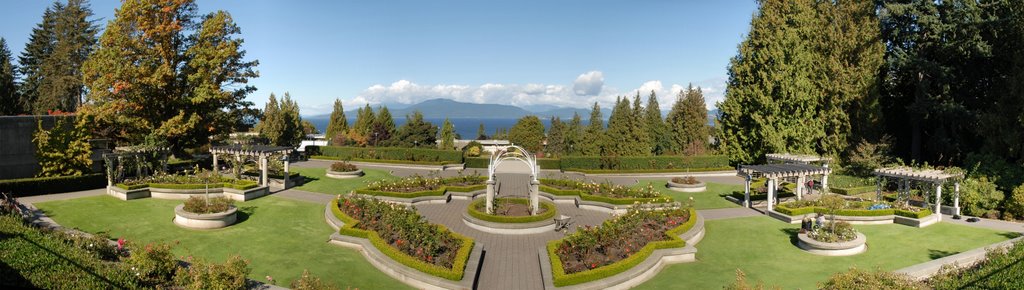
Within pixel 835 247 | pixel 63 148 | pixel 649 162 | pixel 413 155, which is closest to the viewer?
pixel 835 247

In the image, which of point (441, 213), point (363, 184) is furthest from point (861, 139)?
point (363, 184)

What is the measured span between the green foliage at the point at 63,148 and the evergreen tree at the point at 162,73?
476cm

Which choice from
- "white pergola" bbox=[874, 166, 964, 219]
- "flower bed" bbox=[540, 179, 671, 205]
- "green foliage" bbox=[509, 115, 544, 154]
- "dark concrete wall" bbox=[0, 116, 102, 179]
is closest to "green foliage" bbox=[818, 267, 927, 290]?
"flower bed" bbox=[540, 179, 671, 205]

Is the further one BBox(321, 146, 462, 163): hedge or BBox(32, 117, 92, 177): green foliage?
BBox(321, 146, 462, 163): hedge

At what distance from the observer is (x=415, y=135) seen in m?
65.0

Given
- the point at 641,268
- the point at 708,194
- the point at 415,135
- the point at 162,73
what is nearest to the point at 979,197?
the point at 708,194

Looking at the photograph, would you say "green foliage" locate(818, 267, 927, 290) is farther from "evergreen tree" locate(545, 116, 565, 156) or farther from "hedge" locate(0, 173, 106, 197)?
"evergreen tree" locate(545, 116, 565, 156)

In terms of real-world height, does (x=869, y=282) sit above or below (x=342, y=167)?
below

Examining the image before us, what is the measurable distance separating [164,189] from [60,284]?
1690cm

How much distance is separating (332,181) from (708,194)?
23.6 m

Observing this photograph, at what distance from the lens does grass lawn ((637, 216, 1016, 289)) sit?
15.3 meters

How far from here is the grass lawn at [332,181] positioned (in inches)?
1172

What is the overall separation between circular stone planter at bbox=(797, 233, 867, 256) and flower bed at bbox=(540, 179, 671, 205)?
7.51 m

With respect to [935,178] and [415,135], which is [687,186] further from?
A: [415,135]
